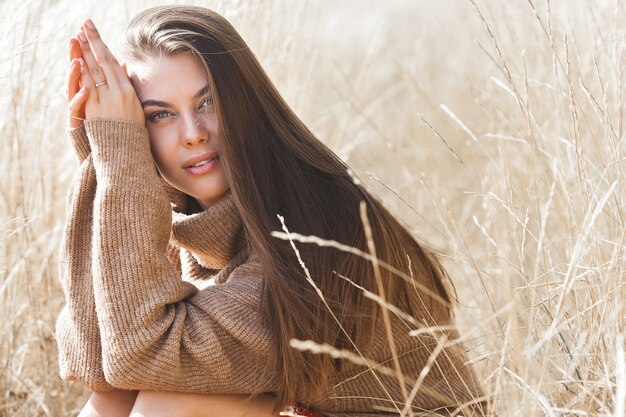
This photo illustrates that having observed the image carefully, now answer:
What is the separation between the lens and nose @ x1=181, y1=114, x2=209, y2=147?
89.4 inches

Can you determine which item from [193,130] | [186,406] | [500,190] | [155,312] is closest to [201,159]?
[193,130]

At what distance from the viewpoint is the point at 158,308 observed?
81.9 inches

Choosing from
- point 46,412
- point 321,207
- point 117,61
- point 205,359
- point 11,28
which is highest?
point 11,28

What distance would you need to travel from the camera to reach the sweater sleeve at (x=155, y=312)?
206 centimetres

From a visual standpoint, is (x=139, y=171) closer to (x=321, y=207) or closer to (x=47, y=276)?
(x=321, y=207)

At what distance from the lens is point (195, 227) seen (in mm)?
2352

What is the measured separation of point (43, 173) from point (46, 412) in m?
0.75

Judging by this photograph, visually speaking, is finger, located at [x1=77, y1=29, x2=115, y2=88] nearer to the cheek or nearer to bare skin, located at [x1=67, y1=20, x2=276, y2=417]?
bare skin, located at [x1=67, y1=20, x2=276, y2=417]

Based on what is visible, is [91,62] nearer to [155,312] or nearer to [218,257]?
[218,257]

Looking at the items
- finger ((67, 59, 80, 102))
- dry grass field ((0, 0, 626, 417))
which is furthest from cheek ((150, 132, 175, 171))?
dry grass field ((0, 0, 626, 417))

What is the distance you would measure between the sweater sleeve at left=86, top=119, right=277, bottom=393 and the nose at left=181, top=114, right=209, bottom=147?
15 cm

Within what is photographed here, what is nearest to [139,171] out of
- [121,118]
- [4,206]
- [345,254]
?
[121,118]

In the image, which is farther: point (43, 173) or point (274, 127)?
point (43, 173)

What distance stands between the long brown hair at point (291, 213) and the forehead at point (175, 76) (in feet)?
Answer: 0.08
